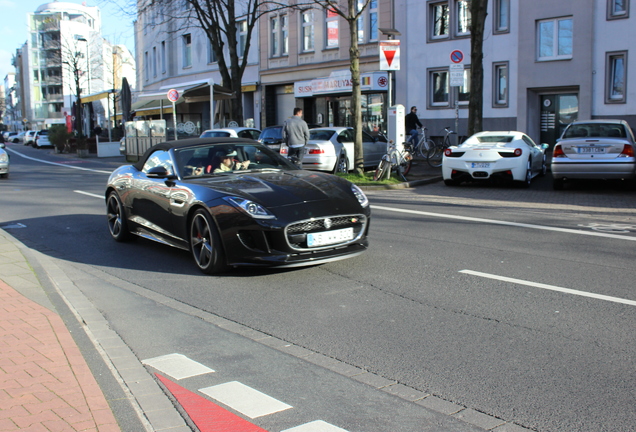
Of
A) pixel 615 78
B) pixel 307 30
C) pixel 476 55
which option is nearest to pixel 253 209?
pixel 476 55

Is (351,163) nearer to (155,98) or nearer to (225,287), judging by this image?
(225,287)

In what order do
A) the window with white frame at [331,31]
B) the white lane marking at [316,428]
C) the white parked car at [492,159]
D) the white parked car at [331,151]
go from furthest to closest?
the window with white frame at [331,31] < the white parked car at [331,151] < the white parked car at [492,159] < the white lane marking at [316,428]

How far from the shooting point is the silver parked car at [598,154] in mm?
13758

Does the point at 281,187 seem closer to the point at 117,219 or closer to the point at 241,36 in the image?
the point at 117,219

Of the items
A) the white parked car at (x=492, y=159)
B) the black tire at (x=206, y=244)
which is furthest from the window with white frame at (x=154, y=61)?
the black tire at (x=206, y=244)

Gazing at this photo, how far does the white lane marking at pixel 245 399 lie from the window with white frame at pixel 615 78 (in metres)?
24.3

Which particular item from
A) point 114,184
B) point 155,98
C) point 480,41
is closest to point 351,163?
point 480,41

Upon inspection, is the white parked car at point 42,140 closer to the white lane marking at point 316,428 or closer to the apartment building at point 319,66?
the apartment building at point 319,66

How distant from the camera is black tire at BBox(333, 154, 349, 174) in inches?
725

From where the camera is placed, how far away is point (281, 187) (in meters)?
7.11

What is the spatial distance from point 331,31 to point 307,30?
2.13m

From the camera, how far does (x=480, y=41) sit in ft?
63.0

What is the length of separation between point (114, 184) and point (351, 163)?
1038 cm

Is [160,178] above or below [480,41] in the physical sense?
below
